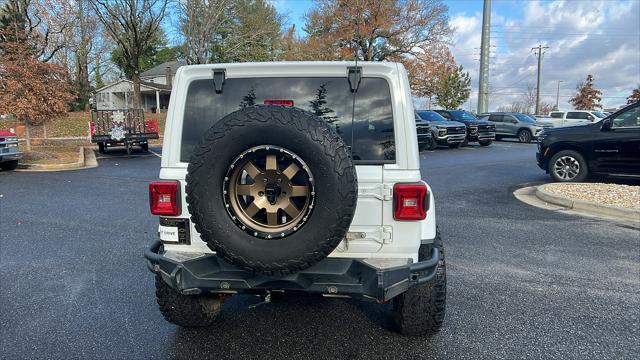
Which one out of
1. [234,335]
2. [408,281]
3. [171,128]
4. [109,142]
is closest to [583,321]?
[408,281]

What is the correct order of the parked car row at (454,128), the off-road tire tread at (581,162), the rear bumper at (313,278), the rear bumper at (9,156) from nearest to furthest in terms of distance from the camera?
the rear bumper at (313,278) < the off-road tire tread at (581,162) < the rear bumper at (9,156) < the parked car row at (454,128)

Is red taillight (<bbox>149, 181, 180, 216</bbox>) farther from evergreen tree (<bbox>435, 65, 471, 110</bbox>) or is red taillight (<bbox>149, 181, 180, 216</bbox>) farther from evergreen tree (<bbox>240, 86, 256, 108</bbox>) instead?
evergreen tree (<bbox>435, 65, 471, 110</bbox>)

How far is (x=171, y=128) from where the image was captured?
9.41 ft

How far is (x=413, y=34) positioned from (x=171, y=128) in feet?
115

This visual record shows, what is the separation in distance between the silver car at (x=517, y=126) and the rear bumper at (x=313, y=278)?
24251mm

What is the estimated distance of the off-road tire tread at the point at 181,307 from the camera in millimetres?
3109

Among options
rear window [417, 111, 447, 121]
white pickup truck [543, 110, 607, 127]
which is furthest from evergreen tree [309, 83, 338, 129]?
white pickup truck [543, 110, 607, 127]

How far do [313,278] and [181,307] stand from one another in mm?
1159

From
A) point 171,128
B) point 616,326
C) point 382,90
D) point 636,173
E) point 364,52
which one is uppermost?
point 364,52

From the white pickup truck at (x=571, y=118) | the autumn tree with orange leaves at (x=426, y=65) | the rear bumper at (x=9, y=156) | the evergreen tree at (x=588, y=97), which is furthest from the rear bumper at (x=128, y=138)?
the evergreen tree at (x=588, y=97)

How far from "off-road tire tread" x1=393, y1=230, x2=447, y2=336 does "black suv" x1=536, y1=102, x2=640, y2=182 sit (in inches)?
300

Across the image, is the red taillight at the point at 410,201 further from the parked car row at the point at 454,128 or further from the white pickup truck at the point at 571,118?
the white pickup truck at the point at 571,118

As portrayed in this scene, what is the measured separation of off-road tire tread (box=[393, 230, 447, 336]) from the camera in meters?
2.97

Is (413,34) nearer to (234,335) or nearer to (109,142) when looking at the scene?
(109,142)
